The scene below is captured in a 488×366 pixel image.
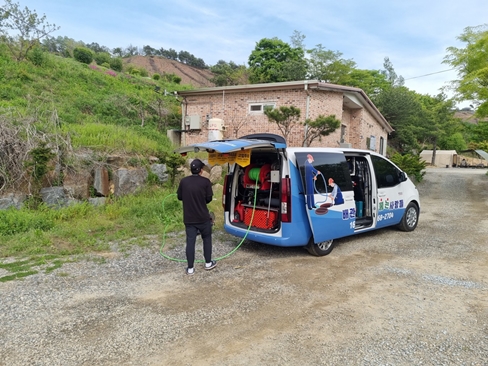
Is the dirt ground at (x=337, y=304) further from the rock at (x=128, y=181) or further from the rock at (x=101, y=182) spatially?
the rock at (x=101, y=182)

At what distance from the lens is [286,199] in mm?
5066

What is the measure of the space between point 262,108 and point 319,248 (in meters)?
10.5

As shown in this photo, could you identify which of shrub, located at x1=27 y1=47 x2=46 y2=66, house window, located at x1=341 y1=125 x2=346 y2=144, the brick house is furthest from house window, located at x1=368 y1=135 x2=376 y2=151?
shrub, located at x1=27 y1=47 x2=46 y2=66

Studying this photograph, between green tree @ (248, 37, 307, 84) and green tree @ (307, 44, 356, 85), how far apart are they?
1150mm

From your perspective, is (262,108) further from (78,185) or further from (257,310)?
(257,310)

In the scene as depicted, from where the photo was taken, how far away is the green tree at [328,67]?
32.2 m

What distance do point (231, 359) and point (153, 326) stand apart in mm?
918

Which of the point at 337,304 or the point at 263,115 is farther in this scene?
the point at 263,115

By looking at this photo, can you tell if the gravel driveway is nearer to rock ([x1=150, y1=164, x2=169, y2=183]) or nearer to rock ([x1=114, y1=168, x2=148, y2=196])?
rock ([x1=114, y1=168, x2=148, y2=196])

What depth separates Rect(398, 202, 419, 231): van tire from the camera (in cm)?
727

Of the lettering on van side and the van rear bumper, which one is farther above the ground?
the lettering on van side

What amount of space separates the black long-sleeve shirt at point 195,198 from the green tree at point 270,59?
26241 millimetres

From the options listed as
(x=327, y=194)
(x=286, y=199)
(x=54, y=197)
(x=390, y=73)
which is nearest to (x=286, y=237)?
(x=286, y=199)

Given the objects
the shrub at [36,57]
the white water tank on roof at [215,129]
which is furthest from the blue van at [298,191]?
the shrub at [36,57]
